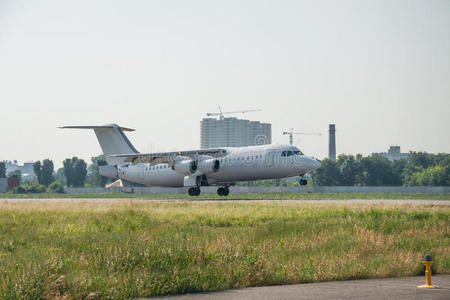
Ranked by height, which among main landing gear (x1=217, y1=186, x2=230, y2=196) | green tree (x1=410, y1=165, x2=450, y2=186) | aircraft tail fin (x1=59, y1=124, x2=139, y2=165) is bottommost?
main landing gear (x1=217, y1=186, x2=230, y2=196)

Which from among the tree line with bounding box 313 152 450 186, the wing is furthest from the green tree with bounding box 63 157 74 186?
the wing

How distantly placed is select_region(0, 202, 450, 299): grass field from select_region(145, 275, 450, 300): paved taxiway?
0.54 m

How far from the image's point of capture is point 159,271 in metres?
13.7

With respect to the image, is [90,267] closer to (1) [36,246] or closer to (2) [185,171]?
(1) [36,246]

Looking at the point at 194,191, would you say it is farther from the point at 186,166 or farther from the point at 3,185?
the point at 3,185

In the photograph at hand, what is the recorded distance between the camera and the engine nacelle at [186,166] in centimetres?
5075

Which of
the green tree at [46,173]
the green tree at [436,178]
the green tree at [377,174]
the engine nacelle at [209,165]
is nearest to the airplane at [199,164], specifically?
the engine nacelle at [209,165]

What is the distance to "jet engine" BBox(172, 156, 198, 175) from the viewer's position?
50750mm

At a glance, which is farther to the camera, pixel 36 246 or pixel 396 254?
pixel 36 246

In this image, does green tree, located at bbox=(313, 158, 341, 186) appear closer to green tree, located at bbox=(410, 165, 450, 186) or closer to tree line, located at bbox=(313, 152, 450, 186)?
tree line, located at bbox=(313, 152, 450, 186)

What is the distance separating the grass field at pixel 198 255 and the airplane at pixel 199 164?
2204 centimetres

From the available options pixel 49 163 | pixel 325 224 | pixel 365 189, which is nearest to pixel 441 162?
pixel 365 189

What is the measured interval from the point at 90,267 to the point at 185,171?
37207 mm

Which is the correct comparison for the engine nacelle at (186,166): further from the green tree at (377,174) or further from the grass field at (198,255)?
the green tree at (377,174)
